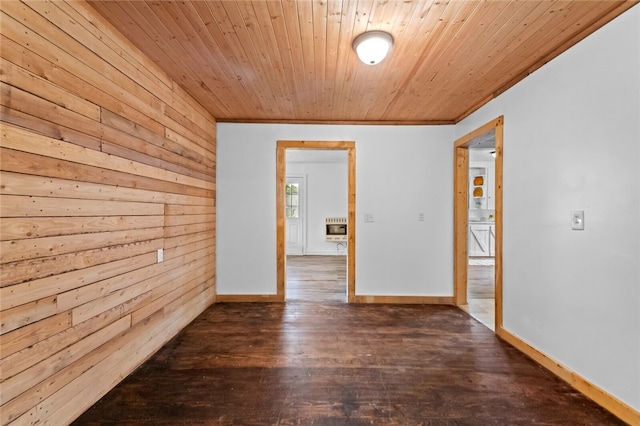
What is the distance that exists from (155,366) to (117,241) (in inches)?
40.6

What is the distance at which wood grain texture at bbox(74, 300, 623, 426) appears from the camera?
1650 millimetres

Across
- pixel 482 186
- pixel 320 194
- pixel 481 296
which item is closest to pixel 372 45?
pixel 481 296

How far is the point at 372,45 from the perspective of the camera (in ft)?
6.12

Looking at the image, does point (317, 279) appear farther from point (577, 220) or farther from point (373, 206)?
point (577, 220)

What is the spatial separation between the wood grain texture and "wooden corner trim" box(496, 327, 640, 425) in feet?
0.15

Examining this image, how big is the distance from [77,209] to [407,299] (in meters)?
3.44

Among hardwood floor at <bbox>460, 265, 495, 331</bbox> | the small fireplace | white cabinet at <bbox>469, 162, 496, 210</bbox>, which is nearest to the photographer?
hardwood floor at <bbox>460, 265, 495, 331</bbox>

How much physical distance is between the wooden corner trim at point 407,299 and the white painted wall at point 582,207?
1067 mm

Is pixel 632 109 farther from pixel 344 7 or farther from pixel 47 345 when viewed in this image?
pixel 47 345

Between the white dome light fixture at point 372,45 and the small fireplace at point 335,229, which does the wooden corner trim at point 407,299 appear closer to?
the white dome light fixture at point 372,45

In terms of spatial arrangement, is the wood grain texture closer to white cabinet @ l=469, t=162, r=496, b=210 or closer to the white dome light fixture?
the white dome light fixture

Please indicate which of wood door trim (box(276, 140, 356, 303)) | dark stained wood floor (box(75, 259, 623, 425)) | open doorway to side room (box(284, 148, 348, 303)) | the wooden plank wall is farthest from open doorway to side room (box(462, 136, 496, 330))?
the wooden plank wall

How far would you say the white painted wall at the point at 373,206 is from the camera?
11.9 feet

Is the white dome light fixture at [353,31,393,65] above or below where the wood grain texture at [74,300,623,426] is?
above
